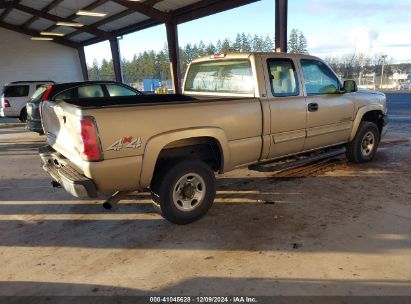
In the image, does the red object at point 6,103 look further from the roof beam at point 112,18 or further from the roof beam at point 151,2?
the roof beam at point 112,18

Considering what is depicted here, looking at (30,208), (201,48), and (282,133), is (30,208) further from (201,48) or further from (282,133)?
(201,48)

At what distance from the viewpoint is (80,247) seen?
3.86 metres

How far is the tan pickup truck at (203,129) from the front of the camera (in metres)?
3.58


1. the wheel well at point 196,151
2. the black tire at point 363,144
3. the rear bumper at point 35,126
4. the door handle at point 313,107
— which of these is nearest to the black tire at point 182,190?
the wheel well at point 196,151

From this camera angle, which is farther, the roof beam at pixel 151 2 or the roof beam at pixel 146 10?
the roof beam at pixel 146 10

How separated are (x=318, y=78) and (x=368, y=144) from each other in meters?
2.02

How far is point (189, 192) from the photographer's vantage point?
4.27 meters

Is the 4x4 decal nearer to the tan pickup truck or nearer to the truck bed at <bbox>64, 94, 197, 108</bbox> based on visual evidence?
the tan pickup truck

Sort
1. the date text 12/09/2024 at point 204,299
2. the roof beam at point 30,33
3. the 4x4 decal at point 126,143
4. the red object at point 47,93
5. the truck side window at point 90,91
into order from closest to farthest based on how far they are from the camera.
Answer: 1. the date text 12/09/2024 at point 204,299
2. the 4x4 decal at point 126,143
3. the red object at point 47,93
4. the truck side window at point 90,91
5. the roof beam at point 30,33

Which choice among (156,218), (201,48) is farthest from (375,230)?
(201,48)

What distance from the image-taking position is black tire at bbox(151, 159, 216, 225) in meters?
4.04

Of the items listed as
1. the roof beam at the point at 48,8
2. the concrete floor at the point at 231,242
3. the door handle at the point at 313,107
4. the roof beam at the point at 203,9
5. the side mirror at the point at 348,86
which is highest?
the roof beam at the point at 48,8

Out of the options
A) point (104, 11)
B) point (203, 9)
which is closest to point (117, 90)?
point (203, 9)

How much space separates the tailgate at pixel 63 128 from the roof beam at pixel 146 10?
1412 centimetres
